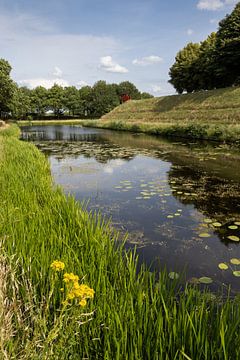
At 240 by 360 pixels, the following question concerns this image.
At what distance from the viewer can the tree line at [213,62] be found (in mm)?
34312

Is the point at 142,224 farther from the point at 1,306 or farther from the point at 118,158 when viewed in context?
the point at 118,158

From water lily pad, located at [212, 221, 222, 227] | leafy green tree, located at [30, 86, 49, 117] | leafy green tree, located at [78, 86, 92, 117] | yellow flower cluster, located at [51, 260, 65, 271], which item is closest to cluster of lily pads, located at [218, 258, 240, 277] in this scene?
water lily pad, located at [212, 221, 222, 227]

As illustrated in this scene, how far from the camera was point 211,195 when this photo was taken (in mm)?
7992

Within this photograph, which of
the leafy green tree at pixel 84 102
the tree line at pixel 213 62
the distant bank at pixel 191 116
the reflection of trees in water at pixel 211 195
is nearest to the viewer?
the reflection of trees in water at pixel 211 195

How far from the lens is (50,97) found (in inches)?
3216

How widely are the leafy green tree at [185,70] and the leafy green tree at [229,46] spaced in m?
6.73

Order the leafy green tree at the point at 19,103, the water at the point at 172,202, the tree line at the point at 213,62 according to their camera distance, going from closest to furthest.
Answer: the water at the point at 172,202, the tree line at the point at 213,62, the leafy green tree at the point at 19,103

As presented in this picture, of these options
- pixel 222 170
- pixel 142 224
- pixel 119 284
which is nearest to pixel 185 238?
pixel 142 224

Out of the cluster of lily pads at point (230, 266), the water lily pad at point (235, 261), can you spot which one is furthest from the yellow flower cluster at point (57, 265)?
the water lily pad at point (235, 261)

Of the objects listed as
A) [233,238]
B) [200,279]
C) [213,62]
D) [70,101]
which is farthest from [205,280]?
[70,101]

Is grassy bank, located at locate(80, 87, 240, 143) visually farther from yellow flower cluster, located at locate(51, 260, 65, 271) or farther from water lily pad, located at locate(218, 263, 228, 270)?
yellow flower cluster, located at locate(51, 260, 65, 271)

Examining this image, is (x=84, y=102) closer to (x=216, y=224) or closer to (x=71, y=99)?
(x=71, y=99)

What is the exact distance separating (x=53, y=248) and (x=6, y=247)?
59cm

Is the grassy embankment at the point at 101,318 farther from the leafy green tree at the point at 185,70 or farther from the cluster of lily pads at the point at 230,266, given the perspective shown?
the leafy green tree at the point at 185,70
